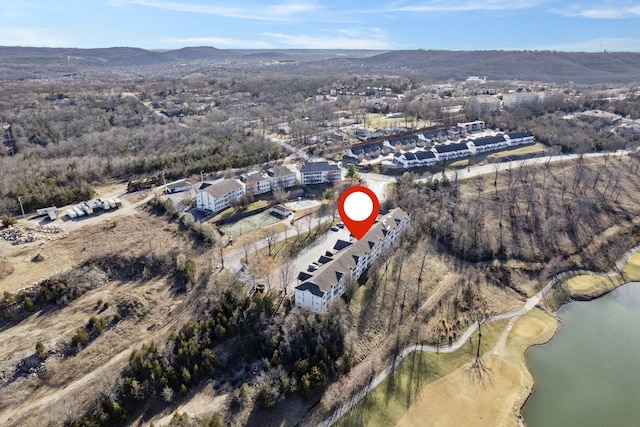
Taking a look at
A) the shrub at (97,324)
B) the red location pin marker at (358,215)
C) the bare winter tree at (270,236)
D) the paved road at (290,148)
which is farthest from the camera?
the paved road at (290,148)

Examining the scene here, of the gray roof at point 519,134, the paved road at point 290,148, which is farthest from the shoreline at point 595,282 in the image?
the paved road at point 290,148

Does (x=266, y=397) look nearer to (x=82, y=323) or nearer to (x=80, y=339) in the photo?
(x=80, y=339)

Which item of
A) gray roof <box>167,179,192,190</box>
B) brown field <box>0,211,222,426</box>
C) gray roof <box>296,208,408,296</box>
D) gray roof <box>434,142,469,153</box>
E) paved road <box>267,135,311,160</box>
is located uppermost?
gray roof <box>434,142,469,153</box>

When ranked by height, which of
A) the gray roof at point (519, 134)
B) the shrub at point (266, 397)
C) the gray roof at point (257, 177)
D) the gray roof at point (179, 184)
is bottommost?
the shrub at point (266, 397)

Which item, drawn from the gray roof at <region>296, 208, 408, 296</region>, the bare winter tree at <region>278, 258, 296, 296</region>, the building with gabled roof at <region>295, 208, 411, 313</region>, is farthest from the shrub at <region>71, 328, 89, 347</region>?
the gray roof at <region>296, 208, 408, 296</region>

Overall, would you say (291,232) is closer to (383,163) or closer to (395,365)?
(395,365)

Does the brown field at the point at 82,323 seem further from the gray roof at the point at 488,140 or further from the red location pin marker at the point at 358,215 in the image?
the gray roof at the point at 488,140

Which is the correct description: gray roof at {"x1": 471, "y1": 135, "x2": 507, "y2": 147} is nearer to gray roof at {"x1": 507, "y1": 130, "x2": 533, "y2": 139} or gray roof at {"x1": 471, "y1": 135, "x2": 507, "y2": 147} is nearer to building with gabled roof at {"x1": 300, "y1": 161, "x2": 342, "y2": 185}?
gray roof at {"x1": 507, "y1": 130, "x2": 533, "y2": 139}

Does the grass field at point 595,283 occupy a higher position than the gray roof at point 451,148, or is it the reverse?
the gray roof at point 451,148
